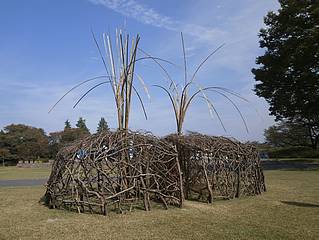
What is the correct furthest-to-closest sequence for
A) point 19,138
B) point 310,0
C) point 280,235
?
point 19,138 → point 310,0 → point 280,235

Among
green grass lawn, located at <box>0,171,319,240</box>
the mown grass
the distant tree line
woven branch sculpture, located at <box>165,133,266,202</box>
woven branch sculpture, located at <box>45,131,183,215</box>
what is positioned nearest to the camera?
green grass lawn, located at <box>0,171,319,240</box>

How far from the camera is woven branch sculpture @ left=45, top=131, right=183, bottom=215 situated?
340 inches

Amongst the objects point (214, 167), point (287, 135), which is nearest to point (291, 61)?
point (214, 167)

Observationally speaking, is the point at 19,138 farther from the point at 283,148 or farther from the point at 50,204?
the point at 50,204

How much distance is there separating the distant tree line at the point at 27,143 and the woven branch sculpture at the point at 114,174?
3761 centimetres

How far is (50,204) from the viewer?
9.20 m

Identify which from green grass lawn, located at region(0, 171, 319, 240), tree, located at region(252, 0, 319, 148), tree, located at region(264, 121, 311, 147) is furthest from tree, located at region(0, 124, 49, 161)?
green grass lawn, located at region(0, 171, 319, 240)

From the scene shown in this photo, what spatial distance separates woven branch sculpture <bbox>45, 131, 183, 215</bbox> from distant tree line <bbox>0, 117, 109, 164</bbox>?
1481 inches

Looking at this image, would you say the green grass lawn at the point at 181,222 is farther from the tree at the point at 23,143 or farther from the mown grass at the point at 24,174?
the tree at the point at 23,143

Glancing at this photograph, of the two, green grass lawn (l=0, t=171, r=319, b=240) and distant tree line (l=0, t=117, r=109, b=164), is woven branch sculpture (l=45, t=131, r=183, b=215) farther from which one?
distant tree line (l=0, t=117, r=109, b=164)

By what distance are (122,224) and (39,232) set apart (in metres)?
1.52

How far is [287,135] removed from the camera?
43.7 metres

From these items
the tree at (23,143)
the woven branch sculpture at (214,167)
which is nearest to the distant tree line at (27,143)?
the tree at (23,143)

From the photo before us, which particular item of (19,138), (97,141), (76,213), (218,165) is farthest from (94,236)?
(19,138)
